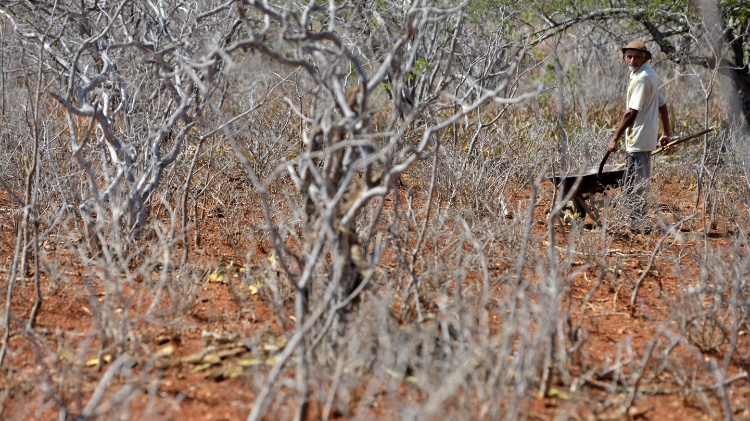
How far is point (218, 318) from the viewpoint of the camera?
11.8 ft

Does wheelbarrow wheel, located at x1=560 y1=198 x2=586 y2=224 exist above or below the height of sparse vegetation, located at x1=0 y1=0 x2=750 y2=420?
above

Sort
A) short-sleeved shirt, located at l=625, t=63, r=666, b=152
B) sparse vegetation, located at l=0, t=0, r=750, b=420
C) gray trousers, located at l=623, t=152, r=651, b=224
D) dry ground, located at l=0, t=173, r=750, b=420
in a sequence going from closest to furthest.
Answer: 1. sparse vegetation, located at l=0, t=0, r=750, b=420
2. dry ground, located at l=0, t=173, r=750, b=420
3. gray trousers, located at l=623, t=152, r=651, b=224
4. short-sleeved shirt, located at l=625, t=63, r=666, b=152

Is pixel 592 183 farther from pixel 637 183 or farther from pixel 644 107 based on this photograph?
pixel 644 107

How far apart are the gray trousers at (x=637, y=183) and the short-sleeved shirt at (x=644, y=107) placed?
0.09 meters

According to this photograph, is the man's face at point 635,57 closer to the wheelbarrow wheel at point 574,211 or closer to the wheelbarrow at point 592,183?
the wheelbarrow at point 592,183

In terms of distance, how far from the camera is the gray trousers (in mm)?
5711

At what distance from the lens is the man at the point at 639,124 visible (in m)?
5.80

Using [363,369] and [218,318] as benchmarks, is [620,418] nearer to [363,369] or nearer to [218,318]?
[363,369]

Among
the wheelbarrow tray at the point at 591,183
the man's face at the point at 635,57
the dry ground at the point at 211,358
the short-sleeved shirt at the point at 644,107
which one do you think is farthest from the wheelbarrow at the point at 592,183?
the dry ground at the point at 211,358

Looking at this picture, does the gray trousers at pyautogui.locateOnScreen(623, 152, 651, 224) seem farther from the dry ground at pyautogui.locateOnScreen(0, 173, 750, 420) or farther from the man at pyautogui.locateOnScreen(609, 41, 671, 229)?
the dry ground at pyautogui.locateOnScreen(0, 173, 750, 420)

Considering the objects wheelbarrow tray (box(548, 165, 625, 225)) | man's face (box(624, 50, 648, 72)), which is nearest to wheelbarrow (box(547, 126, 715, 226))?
wheelbarrow tray (box(548, 165, 625, 225))

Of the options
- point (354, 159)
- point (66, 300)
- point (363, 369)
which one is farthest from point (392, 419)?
point (66, 300)

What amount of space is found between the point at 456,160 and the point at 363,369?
3.34m

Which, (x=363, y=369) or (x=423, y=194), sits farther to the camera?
(x=423, y=194)
